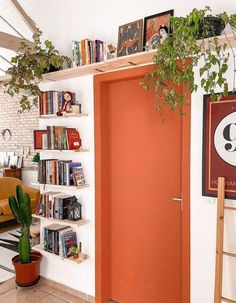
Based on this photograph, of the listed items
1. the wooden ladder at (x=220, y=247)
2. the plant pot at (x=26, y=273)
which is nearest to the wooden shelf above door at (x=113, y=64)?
the wooden ladder at (x=220, y=247)

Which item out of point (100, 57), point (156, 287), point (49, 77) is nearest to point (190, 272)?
point (156, 287)

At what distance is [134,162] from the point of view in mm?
2613

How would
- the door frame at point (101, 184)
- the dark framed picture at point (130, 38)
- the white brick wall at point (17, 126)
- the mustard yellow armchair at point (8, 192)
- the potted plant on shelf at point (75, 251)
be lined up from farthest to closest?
the white brick wall at point (17, 126)
the mustard yellow armchair at point (8, 192)
the potted plant on shelf at point (75, 251)
the door frame at point (101, 184)
the dark framed picture at point (130, 38)

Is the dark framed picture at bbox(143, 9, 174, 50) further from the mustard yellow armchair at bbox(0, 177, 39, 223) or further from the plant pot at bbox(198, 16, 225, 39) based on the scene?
the mustard yellow armchair at bbox(0, 177, 39, 223)

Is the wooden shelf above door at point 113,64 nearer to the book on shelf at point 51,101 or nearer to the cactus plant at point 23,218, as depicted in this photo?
the book on shelf at point 51,101

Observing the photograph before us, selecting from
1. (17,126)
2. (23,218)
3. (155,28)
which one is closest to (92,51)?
(155,28)

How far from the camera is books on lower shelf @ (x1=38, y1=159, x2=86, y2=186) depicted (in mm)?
2730

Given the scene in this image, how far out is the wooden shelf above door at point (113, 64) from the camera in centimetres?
187

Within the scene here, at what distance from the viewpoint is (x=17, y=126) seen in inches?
252

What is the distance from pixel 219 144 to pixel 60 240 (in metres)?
1.80

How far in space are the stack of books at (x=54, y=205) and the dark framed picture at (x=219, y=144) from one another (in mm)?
1360

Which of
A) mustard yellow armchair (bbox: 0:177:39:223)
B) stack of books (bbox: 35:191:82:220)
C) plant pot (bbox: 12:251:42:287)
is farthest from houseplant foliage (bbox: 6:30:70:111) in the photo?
mustard yellow armchair (bbox: 0:177:39:223)

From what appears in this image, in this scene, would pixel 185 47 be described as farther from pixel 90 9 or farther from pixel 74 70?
pixel 90 9

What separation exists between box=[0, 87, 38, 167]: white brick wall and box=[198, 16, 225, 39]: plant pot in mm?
4744
